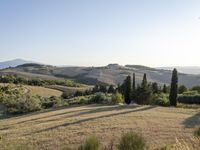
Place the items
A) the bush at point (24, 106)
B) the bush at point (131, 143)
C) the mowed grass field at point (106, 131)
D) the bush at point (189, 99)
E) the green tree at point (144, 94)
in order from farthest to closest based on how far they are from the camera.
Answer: the bush at point (24, 106)
the green tree at point (144, 94)
the bush at point (189, 99)
the mowed grass field at point (106, 131)
the bush at point (131, 143)

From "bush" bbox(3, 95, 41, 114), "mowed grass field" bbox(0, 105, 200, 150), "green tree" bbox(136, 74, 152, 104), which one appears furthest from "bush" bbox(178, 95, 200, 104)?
"bush" bbox(3, 95, 41, 114)

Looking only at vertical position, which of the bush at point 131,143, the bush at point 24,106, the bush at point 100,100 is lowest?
the bush at point 24,106

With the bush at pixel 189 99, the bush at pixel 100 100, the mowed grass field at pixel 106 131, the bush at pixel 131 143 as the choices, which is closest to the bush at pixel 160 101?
the bush at pixel 189 99

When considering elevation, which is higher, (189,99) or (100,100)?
(189,99)

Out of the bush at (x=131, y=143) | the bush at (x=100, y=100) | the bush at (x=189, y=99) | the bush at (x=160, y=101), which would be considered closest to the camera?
the bush at (x=131, y=143)

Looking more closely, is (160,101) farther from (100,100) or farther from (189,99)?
(100,100)

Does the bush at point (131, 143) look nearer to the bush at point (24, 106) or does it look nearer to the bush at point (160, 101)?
the bush at point (160, 101)

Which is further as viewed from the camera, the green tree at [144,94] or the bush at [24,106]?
the bush at [24,106]

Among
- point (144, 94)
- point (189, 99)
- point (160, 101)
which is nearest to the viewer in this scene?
point (160, 101)

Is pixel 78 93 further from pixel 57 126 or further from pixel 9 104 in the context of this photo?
pixel 57 126

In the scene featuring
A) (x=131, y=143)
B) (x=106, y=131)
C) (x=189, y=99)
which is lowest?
(x=189, y=99)

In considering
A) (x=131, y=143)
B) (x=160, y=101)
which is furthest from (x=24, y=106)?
(x=131, y=143)

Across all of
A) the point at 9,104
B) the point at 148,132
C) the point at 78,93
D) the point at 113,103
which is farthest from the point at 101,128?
the point at 78,93

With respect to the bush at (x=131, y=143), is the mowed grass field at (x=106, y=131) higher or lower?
lower
